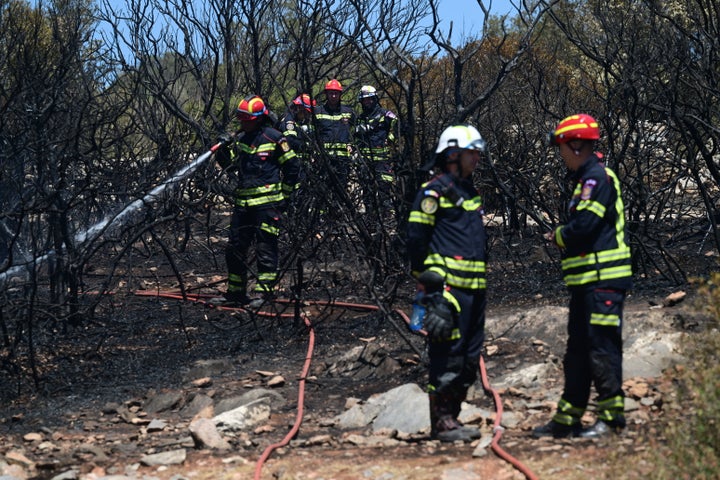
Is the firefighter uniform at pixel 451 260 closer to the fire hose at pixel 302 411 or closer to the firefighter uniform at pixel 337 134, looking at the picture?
the fire hose at pixel 302 411

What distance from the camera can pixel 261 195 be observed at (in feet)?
26.7

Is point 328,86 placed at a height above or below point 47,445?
above

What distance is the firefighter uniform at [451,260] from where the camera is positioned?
4.66m

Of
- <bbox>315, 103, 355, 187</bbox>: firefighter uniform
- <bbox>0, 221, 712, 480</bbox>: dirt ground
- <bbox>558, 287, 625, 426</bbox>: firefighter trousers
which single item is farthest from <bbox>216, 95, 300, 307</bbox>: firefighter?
<bbox>558, 287, 625, 426</bbox>: firefighter trousers

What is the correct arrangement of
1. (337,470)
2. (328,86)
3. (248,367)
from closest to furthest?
(337,470) → (248,367) → (328,86)

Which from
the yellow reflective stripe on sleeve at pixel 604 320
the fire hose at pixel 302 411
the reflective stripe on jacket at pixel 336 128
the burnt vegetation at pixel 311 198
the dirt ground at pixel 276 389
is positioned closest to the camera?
the fire hose at pixel 302 411

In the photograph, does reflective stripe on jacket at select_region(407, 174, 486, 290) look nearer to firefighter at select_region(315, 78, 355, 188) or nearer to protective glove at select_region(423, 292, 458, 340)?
protective glove at select_region(423, 292, 458, 340)

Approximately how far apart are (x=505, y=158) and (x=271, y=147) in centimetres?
359

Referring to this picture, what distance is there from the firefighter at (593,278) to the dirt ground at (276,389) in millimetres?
178

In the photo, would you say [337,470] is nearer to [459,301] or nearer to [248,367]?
[459,301]

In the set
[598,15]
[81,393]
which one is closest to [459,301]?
[81,393]

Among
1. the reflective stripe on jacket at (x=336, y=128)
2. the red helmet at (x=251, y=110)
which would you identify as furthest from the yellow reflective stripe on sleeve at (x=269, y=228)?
the reflective stripe on jacket at (x=336, y=128)

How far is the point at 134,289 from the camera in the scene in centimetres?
941

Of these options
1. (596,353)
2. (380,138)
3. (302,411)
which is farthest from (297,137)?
(596,353)
